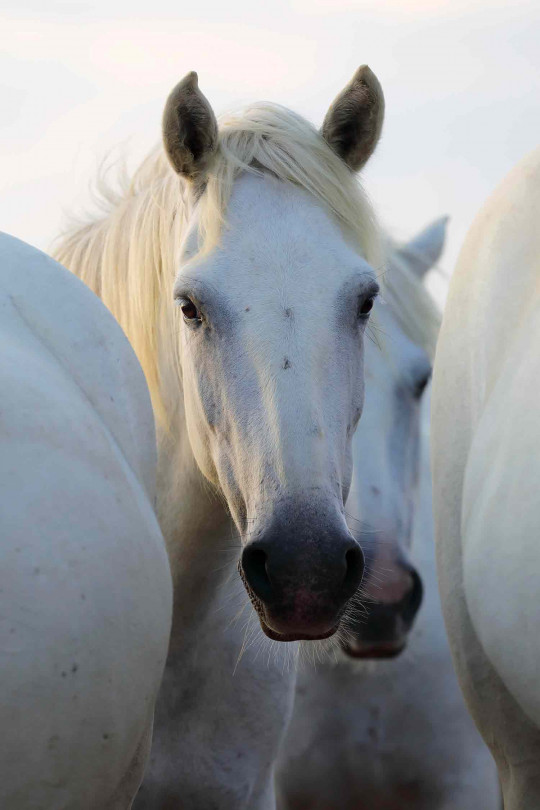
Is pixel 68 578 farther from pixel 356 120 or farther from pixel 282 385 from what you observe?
pixel 356 120

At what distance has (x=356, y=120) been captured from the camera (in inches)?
91.2

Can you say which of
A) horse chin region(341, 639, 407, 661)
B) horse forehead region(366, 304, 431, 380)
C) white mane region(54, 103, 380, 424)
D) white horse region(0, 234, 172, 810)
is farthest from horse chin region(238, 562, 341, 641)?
horse forehead region(366, 304, 431, 380)

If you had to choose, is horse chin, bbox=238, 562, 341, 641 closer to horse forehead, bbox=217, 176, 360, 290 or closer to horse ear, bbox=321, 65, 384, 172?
horse forehead, bbox=217, 176, 360, 290

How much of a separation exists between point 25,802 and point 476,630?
1.01 metres

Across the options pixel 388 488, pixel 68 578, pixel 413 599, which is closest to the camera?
pixel 68 578

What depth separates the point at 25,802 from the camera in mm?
1283

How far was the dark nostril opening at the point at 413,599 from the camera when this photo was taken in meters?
3.02

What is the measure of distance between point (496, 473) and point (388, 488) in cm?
149

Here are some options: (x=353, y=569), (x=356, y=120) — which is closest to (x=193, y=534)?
(x=353, y=569)

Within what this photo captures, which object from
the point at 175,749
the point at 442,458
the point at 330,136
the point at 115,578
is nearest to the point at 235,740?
the point at 175,749

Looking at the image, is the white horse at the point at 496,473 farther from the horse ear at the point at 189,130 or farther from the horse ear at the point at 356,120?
the horse ear at the point at 189,130

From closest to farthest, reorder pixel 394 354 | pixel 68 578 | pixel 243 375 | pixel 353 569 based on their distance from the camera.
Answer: pixel 68 578
pixel 353 569
pixel 243 375
pixel 394 354

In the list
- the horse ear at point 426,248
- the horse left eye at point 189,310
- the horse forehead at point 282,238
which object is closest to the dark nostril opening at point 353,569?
the horse forehead at point 282,238

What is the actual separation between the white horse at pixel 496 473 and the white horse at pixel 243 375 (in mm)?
251
